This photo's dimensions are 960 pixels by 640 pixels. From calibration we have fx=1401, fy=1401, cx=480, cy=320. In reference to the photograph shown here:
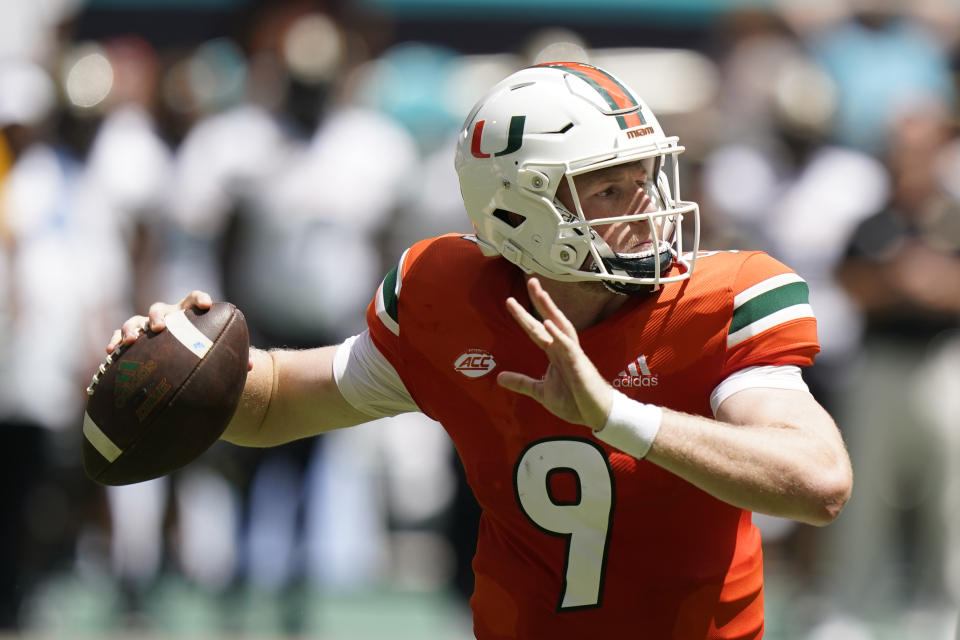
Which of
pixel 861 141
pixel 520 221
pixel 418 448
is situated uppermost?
pixel 520 221

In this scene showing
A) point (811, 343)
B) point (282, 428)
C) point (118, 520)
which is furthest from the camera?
point (118, 520)

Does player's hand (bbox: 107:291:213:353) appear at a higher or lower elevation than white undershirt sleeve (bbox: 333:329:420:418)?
higher

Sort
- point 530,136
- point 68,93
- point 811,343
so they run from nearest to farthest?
point 811,343
point 530,136
point 68,93

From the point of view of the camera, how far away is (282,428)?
3141 mm

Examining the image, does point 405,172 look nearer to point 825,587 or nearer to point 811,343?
point 825,587

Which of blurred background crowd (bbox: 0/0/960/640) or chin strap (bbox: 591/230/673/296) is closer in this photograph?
chin strap (bbox: 591/230/673/296)

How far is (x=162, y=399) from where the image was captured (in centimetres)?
283

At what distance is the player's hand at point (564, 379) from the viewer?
231cm

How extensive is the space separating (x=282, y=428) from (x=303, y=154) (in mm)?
3127

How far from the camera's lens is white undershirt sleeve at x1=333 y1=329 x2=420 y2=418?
3.04 meters

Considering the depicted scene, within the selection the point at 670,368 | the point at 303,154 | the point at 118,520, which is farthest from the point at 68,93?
the point at 670,368

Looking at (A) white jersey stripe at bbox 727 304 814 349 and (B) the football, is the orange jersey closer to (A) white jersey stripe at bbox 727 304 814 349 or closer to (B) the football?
(A) white jersey stripe at bbox 727 304 814 349

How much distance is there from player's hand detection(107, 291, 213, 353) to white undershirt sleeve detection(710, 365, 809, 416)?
1.11 meters

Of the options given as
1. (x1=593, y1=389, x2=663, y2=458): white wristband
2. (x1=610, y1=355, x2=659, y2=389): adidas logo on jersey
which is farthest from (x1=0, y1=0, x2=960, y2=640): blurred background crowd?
(x1=593, y1=389, x2=663, y2=458): white wristband
